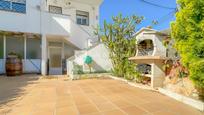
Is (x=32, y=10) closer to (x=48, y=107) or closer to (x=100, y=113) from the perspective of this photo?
(x=48, y=107)

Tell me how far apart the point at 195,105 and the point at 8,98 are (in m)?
5.08

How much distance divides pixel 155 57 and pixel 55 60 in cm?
886

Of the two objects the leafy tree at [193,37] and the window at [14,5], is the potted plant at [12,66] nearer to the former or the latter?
the window at [14,5]

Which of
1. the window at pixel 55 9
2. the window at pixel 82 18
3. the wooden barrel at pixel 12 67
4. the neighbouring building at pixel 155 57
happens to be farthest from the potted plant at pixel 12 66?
the neighbouring building at pixel 155 57

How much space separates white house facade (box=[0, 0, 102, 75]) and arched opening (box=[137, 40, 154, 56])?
5400 millimetres

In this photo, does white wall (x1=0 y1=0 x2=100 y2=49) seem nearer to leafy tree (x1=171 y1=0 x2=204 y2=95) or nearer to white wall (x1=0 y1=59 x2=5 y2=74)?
white wall (x1=0 y1=59 x2=5 y2=74)

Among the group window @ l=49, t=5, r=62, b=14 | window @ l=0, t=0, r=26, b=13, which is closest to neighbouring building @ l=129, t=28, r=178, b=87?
window @ l=0, t=0, r=26, b=13

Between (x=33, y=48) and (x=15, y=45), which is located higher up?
(x=15, y=45)

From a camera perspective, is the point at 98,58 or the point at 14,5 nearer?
the point at 98,58

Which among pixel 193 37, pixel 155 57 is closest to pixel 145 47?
pixel 155 57

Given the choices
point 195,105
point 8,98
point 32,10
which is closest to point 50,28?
point 32,10

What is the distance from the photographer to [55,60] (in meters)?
13.3

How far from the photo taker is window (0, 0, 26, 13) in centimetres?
1072

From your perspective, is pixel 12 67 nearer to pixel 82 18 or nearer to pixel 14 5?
pixel 14 5
